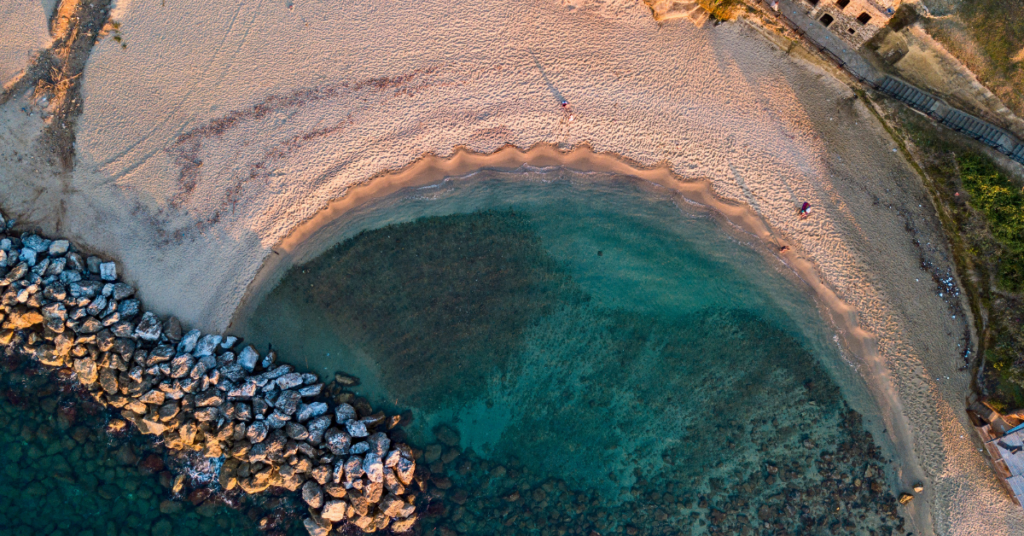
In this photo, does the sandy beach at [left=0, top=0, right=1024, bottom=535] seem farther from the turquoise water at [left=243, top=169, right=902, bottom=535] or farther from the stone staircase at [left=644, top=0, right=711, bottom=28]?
the turquoise water at [left=243, top=169, right=902, bottom=535]

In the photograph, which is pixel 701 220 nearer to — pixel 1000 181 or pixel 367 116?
pixel 1000 181

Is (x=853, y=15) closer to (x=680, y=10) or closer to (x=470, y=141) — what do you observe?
(x=680, y=10)

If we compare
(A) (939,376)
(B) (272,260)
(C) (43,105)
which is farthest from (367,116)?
(A) (939,376)

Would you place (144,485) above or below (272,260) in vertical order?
below

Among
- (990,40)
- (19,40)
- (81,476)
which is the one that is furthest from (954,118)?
(81,476)

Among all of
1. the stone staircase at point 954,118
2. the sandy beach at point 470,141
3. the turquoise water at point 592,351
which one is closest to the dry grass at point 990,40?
the stone staircase at point 954,118
